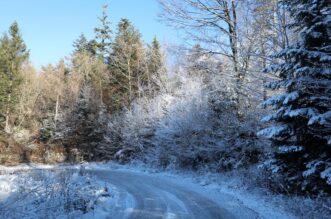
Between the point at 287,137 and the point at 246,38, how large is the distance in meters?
3.86

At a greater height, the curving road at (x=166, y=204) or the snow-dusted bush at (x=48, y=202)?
the snow-dusted bush at (x=48, y=202)

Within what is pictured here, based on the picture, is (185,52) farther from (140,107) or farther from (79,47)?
(79,47)

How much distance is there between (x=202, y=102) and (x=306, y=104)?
30.4 ft

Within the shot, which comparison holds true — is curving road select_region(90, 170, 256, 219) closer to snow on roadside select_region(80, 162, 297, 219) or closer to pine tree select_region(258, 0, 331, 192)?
snow on roadside select_region(80, 162, 297, 219)

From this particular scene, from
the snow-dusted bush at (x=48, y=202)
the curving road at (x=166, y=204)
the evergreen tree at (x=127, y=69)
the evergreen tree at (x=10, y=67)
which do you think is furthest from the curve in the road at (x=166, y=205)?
the evergreen tree at (x=10, y=67)

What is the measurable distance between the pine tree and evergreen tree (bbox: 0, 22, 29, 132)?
2835 cm

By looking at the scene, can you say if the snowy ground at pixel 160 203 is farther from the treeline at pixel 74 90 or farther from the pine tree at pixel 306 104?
the treeline at pixel 74 90

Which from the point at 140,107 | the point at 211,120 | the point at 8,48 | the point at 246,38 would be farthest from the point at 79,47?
the point at 246,38

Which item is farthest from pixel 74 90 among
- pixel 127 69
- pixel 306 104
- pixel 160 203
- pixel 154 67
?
pixel 306 104

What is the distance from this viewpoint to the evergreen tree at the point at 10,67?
99.4ft

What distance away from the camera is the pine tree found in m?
7.40

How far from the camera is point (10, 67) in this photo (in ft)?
101

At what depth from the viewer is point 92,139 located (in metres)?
31.9

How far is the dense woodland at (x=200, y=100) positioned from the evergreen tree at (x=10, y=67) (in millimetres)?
99
